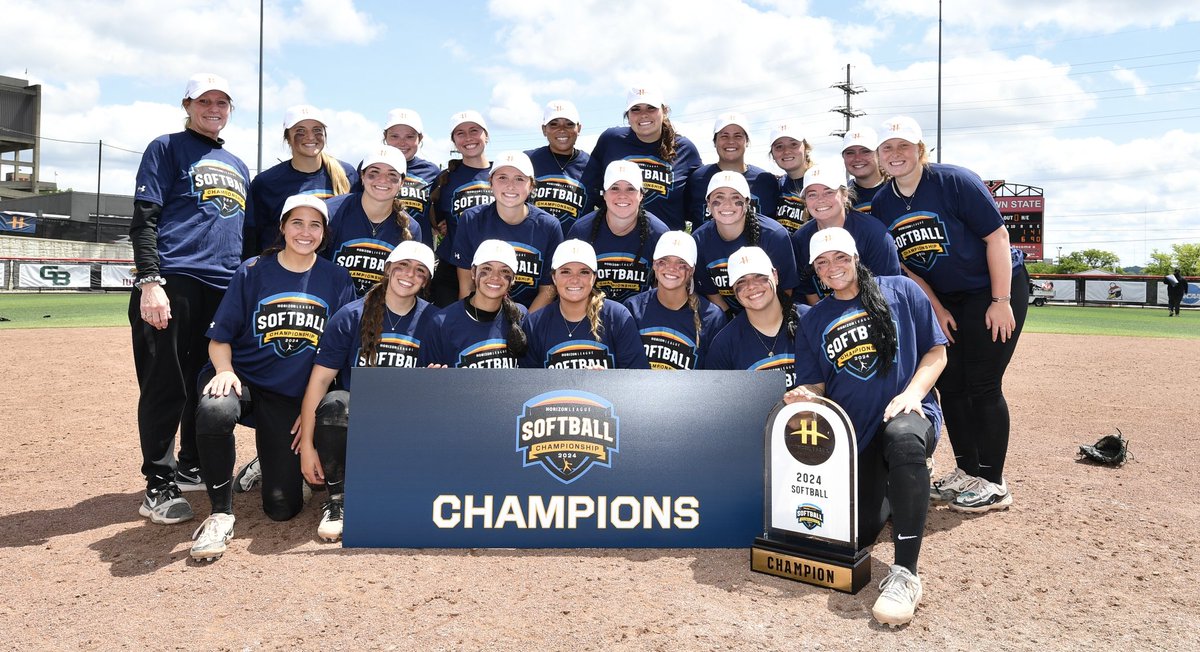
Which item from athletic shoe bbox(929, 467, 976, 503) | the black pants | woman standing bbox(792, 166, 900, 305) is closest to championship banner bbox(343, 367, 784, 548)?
woman standing bbox(792, 166, 900, 305)

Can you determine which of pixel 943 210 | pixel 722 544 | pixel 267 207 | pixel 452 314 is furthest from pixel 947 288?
pixel 267 207

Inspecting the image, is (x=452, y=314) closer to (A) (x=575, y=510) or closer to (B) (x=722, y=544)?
(A) (x=575, y=510)

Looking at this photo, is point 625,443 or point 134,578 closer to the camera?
point 134,578

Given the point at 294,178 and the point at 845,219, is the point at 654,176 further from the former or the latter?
the point at 294,178

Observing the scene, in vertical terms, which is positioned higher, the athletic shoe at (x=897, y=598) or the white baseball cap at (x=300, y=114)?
the white baseball cap at (x=300, y=114)

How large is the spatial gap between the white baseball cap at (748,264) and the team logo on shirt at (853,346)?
50 cm

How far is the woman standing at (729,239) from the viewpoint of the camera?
496 centimetres

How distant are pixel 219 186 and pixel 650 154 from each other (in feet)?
9.85

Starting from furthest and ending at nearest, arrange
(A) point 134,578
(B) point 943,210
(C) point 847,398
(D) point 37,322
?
(D) point 37,322
(B) point 943,210
(C) point 847,398
(A) point 134,578

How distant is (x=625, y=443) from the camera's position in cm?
406

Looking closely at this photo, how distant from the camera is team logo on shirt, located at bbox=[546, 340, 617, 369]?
4504 millimetres

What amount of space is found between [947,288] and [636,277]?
1.93 meters

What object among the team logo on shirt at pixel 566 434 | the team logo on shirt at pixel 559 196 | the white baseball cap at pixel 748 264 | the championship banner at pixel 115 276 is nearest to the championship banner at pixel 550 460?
the team logo on shirt at pixel 566 434

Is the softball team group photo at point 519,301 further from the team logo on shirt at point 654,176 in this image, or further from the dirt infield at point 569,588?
the team logo on shirt at point 654,176
